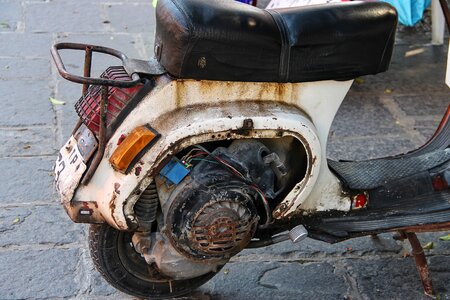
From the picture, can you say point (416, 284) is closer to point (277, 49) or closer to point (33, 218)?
point (277, 49)

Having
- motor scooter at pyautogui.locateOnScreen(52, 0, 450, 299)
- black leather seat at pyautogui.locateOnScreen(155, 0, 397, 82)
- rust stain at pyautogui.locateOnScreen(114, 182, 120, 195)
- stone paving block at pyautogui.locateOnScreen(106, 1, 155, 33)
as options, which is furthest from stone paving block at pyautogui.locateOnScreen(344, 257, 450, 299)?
stone paving block at pyautogui.locateOnScreen(106, 1, 155, 33)

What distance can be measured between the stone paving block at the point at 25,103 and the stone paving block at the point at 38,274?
129 cm

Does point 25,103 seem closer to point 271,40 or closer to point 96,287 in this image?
point 96,287

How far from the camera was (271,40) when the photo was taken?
7.96ft

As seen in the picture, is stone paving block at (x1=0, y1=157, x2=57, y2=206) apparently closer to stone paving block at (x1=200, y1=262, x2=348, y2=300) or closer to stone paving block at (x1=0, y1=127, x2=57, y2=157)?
stone paving block at (x1=0, y1=127, x2=57, y2=157)

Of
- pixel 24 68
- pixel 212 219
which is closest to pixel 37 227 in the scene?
pixel 212 219

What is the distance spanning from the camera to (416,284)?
10.2ft

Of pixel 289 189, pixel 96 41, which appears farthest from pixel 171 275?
pixel 96 41

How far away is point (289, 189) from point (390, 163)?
0.62m

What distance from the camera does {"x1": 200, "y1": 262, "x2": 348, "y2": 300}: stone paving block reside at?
119 inches

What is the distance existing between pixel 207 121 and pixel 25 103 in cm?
247

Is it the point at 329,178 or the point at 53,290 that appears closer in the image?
the point at 329,178

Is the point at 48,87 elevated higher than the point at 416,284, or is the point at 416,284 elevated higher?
the point at 416,284

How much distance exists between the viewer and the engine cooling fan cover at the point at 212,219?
247 cm
